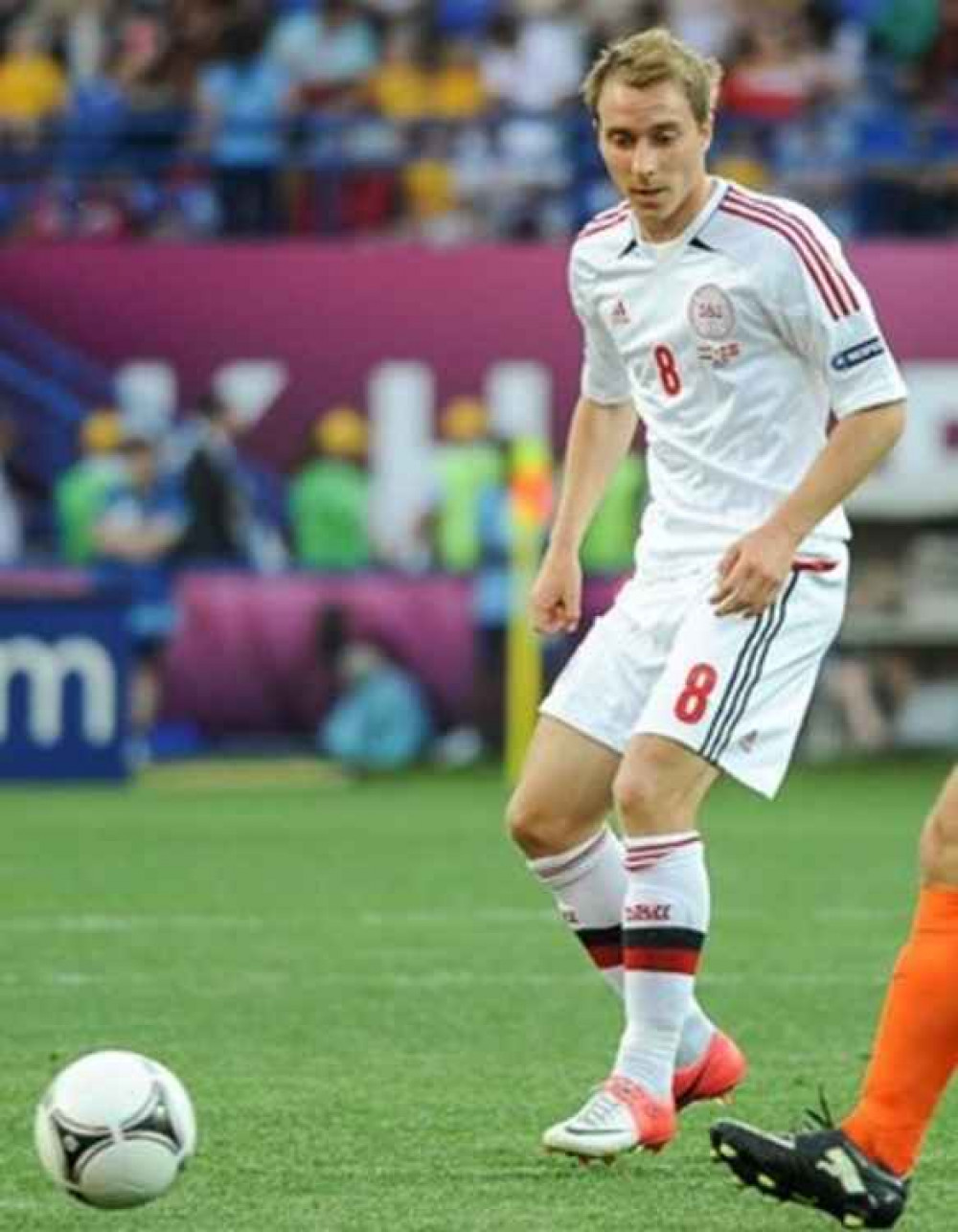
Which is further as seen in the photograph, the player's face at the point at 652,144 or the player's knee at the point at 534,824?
the player's knee at the point at 534,824

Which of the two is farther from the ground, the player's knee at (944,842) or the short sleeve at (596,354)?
the short sleeve at (596,354)

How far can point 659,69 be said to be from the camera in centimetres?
735

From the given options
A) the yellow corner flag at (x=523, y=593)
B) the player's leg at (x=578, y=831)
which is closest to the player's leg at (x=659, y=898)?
the player's leg at (x=578, y=831)

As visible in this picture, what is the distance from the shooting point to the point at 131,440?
19766 mm

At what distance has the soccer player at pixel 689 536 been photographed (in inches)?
287

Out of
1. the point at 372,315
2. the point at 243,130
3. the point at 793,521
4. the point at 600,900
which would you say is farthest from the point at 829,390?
the point at 243,130

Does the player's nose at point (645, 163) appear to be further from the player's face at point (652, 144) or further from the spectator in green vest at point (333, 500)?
the spectator in green vest at point (333, 500)

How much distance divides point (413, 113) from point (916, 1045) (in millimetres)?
15930

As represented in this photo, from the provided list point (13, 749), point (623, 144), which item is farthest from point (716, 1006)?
point (13, 749)

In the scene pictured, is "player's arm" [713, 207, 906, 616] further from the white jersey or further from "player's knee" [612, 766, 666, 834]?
"player's knee" [612, 766, 666, 834]

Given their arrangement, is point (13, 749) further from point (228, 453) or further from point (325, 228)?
point (325, 228)

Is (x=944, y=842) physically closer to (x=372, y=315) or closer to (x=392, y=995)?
(x=392, y=995)

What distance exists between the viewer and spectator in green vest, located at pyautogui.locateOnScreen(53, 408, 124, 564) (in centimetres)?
1989

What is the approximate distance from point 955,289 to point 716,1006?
11518mm
